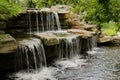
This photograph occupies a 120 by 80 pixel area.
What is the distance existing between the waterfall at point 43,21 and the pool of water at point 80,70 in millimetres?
3450

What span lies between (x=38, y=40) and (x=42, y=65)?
1.24 meters

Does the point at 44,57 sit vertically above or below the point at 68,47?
Result: below

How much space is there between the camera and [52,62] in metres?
10.9

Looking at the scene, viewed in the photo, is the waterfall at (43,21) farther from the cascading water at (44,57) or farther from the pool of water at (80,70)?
the pool of water at (80,70)

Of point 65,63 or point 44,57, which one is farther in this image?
point 65,63

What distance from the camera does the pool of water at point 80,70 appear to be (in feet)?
28.4

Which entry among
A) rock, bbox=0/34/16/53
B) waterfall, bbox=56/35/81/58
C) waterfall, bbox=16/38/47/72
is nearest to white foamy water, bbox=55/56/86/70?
waterfall, bbox=56/35/81/58

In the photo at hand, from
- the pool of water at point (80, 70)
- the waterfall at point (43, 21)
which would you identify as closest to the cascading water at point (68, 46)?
the pool of water at point (80, 70)

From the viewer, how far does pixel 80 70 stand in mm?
9625

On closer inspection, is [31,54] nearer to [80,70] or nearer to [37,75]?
[37,75]

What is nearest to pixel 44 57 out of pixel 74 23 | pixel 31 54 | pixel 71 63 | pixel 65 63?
pixel 31 54

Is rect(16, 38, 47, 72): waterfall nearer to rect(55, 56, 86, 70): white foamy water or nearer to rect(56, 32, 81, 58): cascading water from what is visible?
rect(55, 56, 86, 70): white foamy water

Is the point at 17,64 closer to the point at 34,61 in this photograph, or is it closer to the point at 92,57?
the point at 34,61

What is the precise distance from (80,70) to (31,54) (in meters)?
2.39
